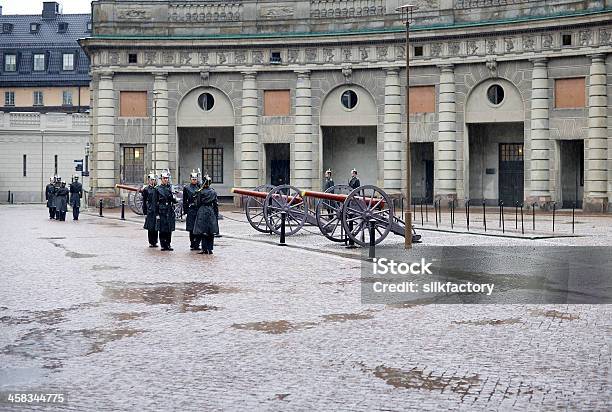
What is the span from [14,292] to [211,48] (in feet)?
106

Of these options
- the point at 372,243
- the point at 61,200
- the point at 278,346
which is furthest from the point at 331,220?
the point at 61,200

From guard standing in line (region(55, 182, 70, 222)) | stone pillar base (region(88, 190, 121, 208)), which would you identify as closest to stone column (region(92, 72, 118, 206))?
stone pillar base (region(88, 190, 121, 208))

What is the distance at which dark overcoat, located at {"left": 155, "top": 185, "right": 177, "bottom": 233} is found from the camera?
76.7 ft

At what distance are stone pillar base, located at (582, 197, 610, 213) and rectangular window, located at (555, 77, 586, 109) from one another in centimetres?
398

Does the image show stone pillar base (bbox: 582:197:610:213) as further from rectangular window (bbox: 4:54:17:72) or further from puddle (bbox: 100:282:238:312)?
rectangular window (bbox: 4:54:17:72)

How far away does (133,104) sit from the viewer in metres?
46.8

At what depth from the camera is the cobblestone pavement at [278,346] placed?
878 centimetres

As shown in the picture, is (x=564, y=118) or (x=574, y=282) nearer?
(x=574, y=282)

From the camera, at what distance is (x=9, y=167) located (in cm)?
6538

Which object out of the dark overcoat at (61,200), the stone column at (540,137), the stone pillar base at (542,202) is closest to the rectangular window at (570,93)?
the stone column at (540,137)

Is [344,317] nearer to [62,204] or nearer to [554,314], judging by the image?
[554,314]

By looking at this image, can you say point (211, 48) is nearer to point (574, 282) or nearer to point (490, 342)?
point (574, 282)

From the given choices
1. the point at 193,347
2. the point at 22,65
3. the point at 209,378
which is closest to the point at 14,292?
the point at 193,347

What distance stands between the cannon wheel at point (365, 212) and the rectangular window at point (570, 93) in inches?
794
